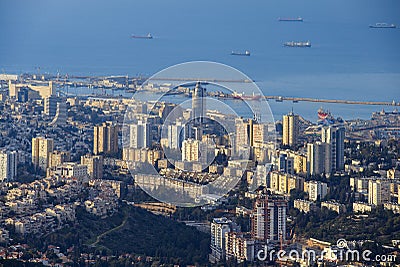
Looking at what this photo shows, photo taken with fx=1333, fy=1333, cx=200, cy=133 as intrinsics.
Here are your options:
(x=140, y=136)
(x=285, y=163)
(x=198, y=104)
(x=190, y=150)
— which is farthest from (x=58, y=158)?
(x=285, y=163)

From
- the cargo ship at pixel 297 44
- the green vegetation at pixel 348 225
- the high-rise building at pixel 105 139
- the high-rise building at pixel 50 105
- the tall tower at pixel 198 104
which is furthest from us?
the cargo ship at pixel 297 44

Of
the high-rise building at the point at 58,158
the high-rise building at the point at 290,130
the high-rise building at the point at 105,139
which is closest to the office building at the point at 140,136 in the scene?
the high-rise building at the point at 105,139

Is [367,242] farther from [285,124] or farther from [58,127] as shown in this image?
[58,127]

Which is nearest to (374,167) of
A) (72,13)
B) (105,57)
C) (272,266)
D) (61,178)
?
(61,178)

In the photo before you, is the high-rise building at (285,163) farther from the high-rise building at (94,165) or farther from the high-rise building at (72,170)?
the high-rise building at (72,170)

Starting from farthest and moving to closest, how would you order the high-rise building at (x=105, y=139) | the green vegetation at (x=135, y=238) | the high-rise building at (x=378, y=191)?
the high-rise building at (x=105, y=139)
the high-rise building at (x=378, y=191)
the green vegetation at (x=135, y=238)

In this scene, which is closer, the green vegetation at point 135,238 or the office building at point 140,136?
the green vegetation at point 135,238

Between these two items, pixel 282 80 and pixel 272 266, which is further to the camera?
pixel 282 80

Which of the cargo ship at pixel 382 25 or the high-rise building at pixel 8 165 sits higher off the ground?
the cargo ship at pixel 382 25
